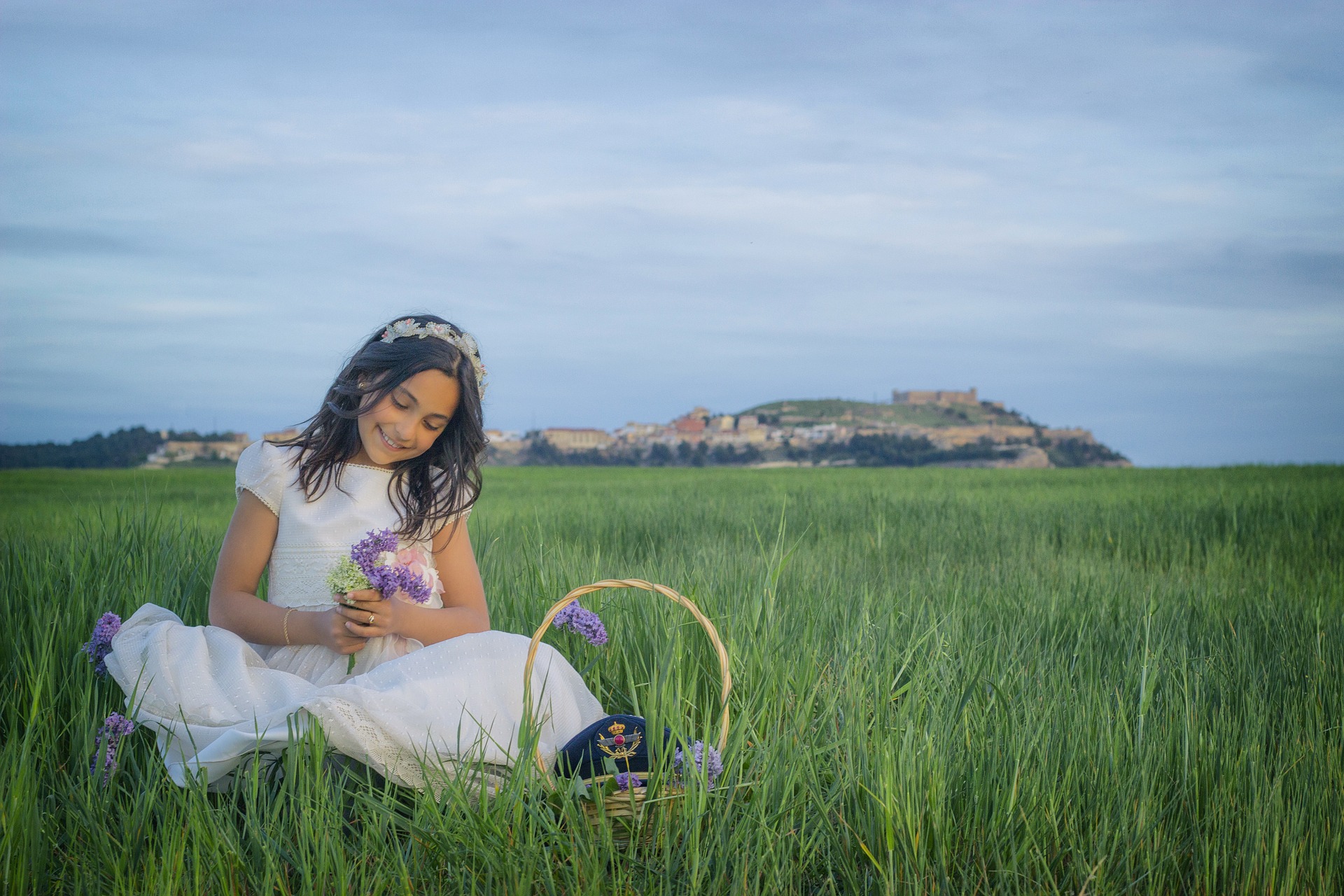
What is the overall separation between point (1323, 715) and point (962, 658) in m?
1.24

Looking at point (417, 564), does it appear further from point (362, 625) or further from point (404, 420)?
point (404, 420)

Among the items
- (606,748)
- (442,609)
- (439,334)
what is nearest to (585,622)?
(442,609)

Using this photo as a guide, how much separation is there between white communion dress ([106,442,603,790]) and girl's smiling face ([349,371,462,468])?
0.60 ft

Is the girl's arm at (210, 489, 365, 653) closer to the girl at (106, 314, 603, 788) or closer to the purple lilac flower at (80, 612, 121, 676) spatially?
the girl at (106, 314, 603, 788)

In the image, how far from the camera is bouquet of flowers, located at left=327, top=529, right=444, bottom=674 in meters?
2.15

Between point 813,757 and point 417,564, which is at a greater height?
point 417,564

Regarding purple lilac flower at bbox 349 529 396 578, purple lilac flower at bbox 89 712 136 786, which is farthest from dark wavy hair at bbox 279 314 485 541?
purple lilac flower at bbox 89 712 136 786

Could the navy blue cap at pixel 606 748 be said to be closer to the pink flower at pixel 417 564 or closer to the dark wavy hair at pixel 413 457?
the pink flower at pixel 417 564

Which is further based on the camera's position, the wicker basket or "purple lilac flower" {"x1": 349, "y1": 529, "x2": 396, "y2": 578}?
"purple lilac flower" {"x1": 349, "y1": 529, "x2": 396, "y2": 578}

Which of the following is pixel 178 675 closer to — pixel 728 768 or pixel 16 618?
pixel 16 618

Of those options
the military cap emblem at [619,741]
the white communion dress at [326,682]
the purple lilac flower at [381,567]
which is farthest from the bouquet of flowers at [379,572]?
the military cap emblem at [619,741]

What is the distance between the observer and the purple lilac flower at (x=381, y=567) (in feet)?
7.02

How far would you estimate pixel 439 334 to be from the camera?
285cm

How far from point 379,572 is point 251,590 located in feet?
2.75
